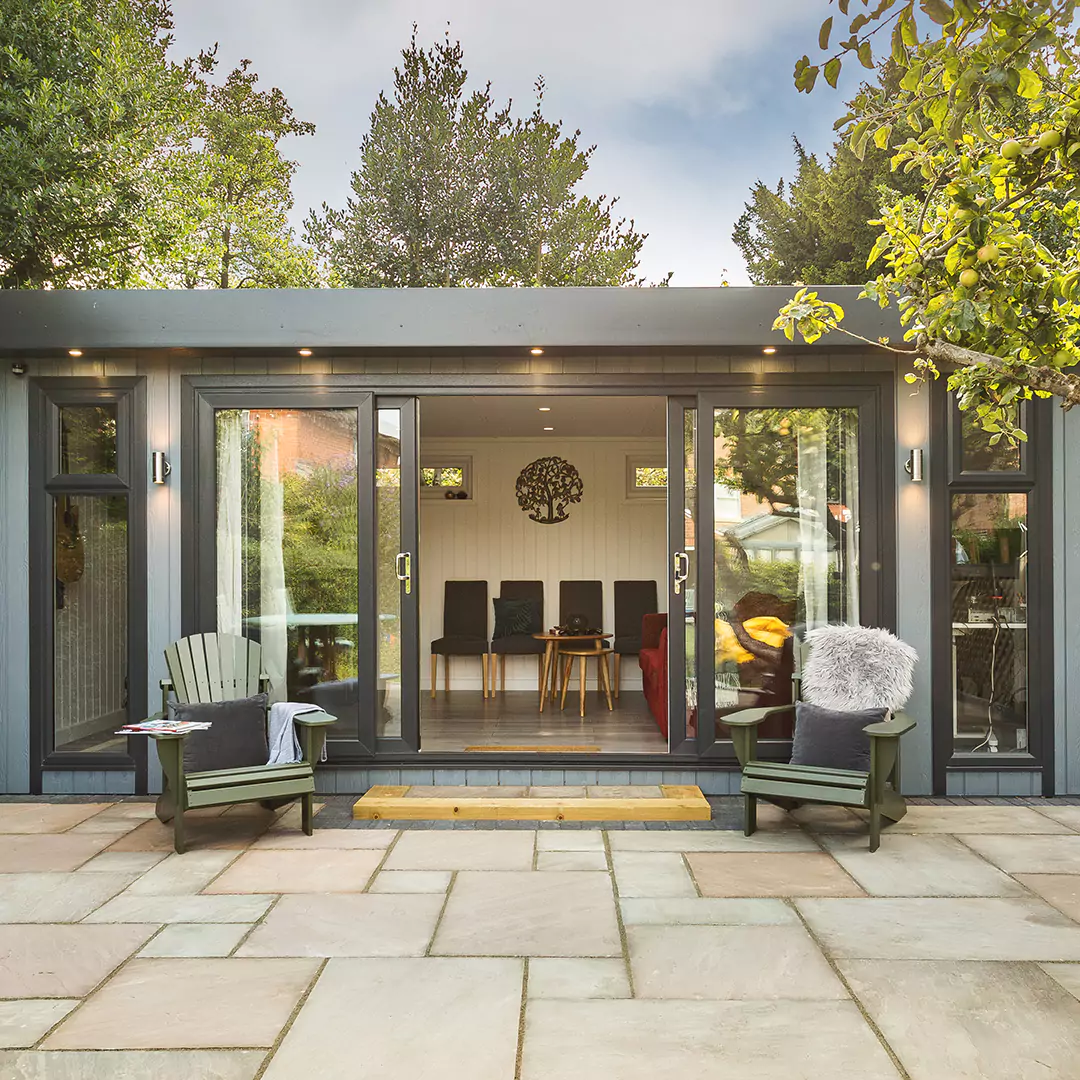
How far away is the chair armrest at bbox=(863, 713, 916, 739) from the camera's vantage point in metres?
3.70

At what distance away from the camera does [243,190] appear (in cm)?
1486

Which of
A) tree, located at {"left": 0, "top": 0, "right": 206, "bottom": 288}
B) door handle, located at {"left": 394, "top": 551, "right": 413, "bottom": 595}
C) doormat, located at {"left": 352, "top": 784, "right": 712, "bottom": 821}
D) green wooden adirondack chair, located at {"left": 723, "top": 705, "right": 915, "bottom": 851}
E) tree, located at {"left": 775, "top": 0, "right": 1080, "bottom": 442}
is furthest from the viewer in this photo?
tree, located at {"left": 0, "top": 0, "right": 206, "bottom": 288}

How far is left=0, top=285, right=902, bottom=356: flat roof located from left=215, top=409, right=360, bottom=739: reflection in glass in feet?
1.59

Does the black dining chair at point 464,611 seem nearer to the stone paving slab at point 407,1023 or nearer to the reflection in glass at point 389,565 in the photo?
the reflection in glass at point 389,565

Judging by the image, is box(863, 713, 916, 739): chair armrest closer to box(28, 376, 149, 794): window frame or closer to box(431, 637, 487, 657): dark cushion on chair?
box(28, 376, 149, 794): window frame

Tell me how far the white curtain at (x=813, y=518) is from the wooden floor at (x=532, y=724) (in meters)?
1.13

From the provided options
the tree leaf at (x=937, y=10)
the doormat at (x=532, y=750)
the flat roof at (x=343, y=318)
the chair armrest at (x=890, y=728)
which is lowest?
the doormat at (x=532, y=750)

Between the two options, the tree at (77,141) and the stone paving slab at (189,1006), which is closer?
the stone paving slab at (189,1006)

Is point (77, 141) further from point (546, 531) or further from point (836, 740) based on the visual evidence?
point (836, 740)

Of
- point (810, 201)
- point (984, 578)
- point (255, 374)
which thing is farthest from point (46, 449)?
point (810, 201)

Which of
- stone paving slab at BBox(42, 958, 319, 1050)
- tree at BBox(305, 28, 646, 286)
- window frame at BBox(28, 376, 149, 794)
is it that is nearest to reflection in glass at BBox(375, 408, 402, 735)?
window frame at BBox(28, 376, 149, 794)

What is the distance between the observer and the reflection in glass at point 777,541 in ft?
14.9

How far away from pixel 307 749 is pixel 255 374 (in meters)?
1.92

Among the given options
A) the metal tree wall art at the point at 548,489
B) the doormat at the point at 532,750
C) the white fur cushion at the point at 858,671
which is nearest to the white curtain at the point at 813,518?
the white fur cushion at the point at 858,671
